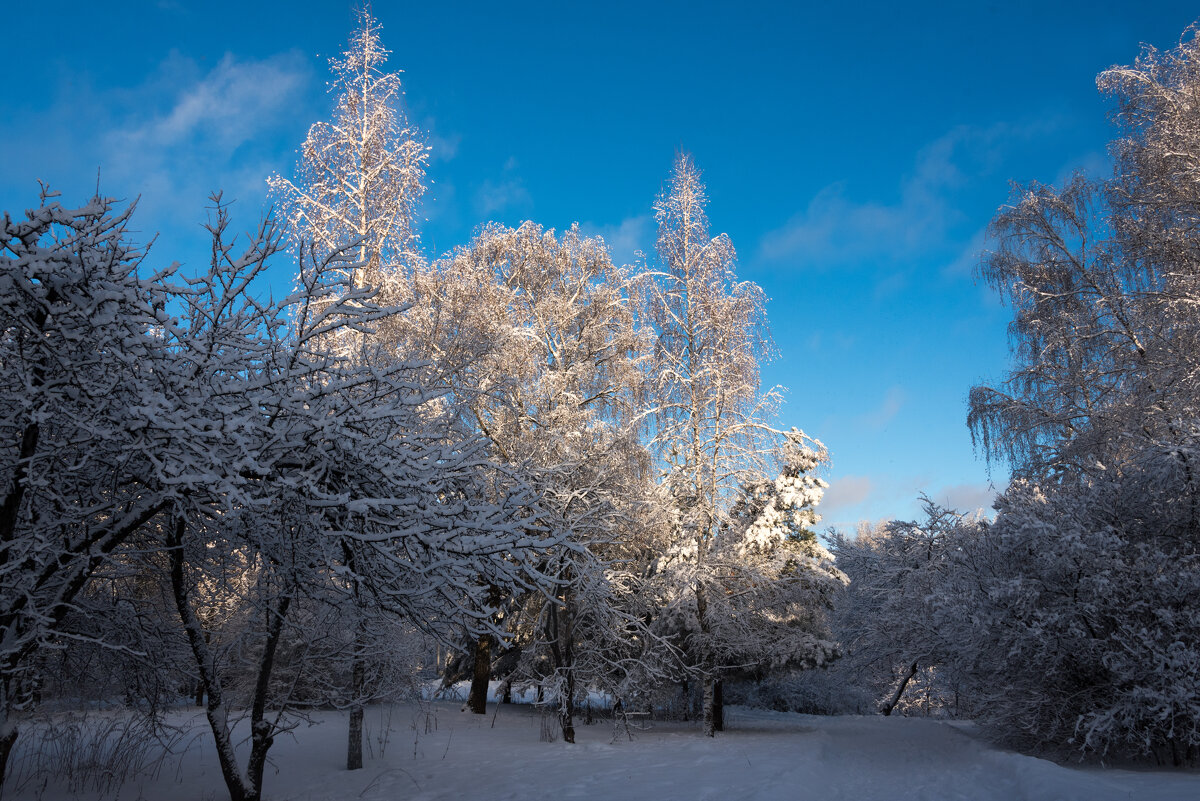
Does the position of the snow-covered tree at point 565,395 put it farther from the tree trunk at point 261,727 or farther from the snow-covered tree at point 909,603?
the snow-covered tree at point 909,603

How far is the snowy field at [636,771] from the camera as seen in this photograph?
24.6 ft

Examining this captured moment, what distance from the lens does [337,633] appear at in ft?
28.2

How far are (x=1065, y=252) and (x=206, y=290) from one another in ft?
52.9

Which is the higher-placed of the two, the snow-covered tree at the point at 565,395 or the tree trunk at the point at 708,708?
the snow-covered tree at the point at 565,395

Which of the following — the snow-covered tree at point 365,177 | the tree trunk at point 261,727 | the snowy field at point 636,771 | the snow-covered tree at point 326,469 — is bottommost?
the snowy field at point 636,771

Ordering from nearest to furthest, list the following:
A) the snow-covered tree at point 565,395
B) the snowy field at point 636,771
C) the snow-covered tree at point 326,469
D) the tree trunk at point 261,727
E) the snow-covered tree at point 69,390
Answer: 1. the snow-covered tree at point 69,390
2. the snow-covered tree at point 326,469
3. the tree trunk at point 261,727
4. the snowy field at point 636,771
5. the snow-covered tree at point 565,395

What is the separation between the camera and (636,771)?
936cm

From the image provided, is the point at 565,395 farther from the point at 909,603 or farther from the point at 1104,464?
the point at 1104,464

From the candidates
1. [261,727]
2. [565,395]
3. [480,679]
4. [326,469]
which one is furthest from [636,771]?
[480,679]

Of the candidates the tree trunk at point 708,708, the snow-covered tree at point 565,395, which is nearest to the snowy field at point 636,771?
the tree trunk at point 708,708

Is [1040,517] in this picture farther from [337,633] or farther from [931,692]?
[931,692]

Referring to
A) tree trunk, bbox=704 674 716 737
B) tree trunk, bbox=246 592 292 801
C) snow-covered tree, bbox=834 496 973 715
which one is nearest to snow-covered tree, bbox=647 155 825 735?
tree trunk, bbox=704 674 716 737

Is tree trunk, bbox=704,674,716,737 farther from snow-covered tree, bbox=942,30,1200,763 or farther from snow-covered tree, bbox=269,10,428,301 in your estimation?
snow-covered tree, bbox=269,10,428,301

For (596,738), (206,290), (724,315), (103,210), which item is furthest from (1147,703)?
(103,210)
